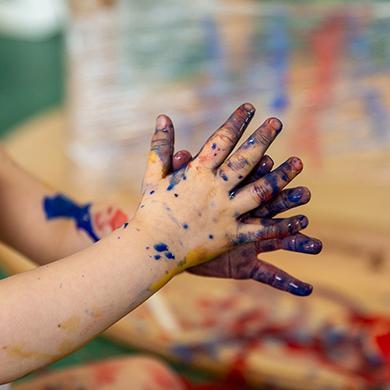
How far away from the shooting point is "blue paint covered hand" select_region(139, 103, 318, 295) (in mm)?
662

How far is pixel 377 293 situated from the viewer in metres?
1.22

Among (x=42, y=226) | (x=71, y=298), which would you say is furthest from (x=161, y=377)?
(x=71, y=298)

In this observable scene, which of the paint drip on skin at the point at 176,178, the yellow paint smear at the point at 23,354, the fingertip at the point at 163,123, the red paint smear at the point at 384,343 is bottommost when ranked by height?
the red paint smear at the point at 384,343

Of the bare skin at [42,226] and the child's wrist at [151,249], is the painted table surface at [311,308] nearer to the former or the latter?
the bare skin at [42,226]

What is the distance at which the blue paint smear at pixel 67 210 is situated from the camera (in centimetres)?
86

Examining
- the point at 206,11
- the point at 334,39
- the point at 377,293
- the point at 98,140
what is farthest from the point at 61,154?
the point at 377,293

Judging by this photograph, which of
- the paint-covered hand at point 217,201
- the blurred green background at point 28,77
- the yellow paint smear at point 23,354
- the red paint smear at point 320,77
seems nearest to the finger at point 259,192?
the paint-covered hand at point 217,201

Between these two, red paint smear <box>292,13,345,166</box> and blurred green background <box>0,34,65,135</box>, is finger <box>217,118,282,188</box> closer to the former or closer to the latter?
red paint smear <box>292,13,345,166</box>

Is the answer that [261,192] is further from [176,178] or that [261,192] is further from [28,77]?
[28,77]

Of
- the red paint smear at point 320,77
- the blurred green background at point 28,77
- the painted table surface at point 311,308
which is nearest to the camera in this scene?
the painted table surface at point 311,308

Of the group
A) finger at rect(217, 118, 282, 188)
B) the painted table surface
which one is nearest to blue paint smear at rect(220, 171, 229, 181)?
finger at rect(217, 118, 282, 188)

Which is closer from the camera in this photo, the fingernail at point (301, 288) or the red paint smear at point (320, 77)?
the fingernail at point (301, 288)

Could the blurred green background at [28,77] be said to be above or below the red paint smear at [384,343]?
above

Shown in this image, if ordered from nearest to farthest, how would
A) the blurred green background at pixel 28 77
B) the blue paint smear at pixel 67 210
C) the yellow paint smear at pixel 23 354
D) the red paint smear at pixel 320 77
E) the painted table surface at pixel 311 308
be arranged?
the yellow paint smear at pixel 23 354
the blue paint smear at pixel 67 210
the painted table surface at pixel 311 308
the red paint smear at pixel 320 77
the blurred green background at pixel 28 77
